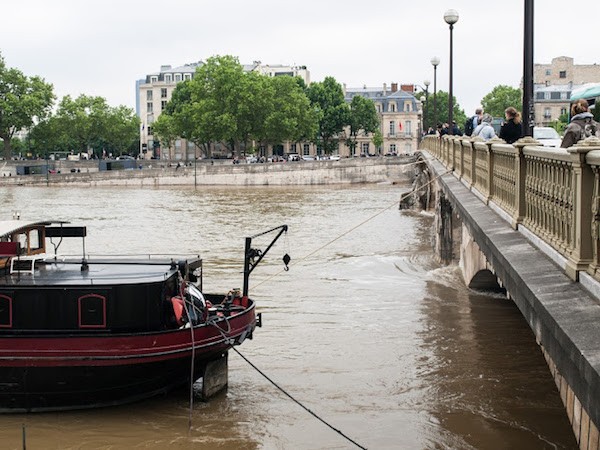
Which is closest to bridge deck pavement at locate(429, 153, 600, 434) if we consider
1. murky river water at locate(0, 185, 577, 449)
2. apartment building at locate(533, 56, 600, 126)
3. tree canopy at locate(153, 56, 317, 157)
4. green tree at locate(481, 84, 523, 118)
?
Result: murky river water at locate(0, 185, 577, 449)

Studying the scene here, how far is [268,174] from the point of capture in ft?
258

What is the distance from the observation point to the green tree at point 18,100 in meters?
105

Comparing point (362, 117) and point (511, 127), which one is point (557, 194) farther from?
point (362, 117)

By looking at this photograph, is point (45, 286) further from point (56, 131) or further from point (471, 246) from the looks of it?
point (56, 131)

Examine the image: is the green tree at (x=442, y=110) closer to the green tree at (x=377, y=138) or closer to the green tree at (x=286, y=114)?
the green tree at (x=377, y=138)

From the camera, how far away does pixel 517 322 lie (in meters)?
16.8

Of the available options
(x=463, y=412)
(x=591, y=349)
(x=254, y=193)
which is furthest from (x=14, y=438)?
(x=254, y=193)

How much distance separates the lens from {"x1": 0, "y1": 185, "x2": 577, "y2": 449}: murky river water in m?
11.2

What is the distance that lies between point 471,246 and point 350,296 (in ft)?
16.3

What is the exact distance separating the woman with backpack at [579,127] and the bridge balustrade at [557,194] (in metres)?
0.44

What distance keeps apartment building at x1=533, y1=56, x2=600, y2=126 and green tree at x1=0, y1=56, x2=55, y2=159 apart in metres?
55.0

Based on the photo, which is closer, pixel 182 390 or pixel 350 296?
pixel 182 390

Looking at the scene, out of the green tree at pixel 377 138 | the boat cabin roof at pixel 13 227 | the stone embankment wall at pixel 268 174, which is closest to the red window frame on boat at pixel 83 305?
the boat cabin roof at pixel 13 227

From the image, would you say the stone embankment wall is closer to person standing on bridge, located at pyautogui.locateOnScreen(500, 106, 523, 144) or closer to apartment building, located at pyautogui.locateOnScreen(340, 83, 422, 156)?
apartment building, located at pyautogui.locateOnScreen(340, 83, 422, 156)
